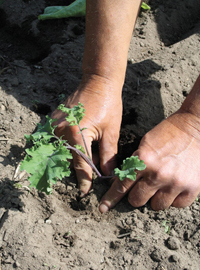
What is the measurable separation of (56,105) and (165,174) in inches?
61.1

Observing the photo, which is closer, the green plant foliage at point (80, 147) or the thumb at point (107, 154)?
the green plant foliage at point (80, 147)

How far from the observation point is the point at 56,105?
316cm

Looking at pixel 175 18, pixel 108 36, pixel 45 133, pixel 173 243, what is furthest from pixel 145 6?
pixel 173 243

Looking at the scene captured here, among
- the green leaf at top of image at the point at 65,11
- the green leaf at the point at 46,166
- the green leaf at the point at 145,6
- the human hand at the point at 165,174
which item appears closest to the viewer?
the green leaf at the point at 46,166

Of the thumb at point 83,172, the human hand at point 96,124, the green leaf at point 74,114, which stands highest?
the green leaf at point 74,114

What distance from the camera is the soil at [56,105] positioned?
2.02 meters

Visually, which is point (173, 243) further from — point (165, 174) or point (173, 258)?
point (165, 174)

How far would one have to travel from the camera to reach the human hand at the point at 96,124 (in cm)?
239

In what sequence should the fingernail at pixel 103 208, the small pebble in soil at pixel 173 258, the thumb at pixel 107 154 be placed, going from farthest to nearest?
1. the thumb at pixel 107 154
2. the fingernail at pixel 103 208
3. the small pebble in soil at pixel 173 258

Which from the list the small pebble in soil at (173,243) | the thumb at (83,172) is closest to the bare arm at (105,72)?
the thumb at (83,172)

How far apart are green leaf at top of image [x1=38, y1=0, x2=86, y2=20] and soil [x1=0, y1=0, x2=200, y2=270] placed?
12 centimetres

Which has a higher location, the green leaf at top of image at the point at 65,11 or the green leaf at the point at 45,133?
the green leaf at top of image at the point at 65,11

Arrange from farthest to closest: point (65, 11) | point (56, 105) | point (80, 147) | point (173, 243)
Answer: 1. point (65, 11)
2. point (56, 105)
3. point (80, 147)
4. point (173, 243)

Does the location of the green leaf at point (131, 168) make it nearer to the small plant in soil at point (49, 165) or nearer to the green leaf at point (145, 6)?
the small plant in soil at point (49, 165)
